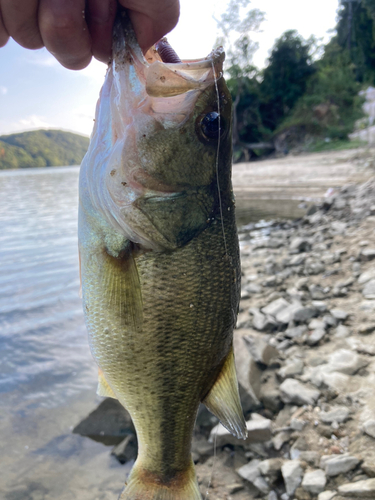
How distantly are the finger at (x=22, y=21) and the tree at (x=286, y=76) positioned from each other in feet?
134

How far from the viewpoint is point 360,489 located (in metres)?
2.26

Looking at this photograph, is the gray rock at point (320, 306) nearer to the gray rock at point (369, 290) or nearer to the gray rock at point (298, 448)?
the gray rock at point (369, 290)

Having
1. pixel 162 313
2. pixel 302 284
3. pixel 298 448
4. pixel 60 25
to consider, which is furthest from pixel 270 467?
pixel 302 284

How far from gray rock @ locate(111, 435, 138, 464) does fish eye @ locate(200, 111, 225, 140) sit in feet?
10.4

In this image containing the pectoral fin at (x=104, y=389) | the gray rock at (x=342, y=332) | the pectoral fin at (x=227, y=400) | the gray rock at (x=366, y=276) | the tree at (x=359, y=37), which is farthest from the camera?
the tree at (x=359, y=37)

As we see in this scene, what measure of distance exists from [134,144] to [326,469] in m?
2.46

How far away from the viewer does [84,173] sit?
1769 mm

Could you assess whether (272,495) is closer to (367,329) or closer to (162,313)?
(162,313)

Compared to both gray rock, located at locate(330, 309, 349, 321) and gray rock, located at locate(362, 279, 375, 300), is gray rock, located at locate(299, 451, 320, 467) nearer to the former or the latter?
gray rock, located at locate(330, 309, 349, 321)

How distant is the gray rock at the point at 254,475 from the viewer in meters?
2.71

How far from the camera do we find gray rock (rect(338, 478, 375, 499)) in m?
2.21

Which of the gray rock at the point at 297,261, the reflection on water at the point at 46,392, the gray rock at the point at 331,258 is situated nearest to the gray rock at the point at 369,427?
the reflection on water at the point at 46,392

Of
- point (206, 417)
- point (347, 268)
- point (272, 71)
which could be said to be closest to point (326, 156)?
point (272, 71)

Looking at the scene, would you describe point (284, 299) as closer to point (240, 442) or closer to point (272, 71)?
point (240, 442)
